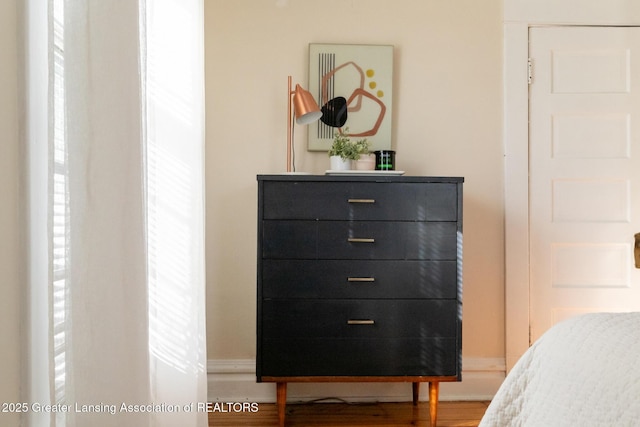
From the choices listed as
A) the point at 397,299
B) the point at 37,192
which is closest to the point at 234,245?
the point at 397,299

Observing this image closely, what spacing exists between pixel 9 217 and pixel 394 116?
6.71 ft

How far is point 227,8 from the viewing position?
2.78 meters

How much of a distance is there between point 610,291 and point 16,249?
2.66m

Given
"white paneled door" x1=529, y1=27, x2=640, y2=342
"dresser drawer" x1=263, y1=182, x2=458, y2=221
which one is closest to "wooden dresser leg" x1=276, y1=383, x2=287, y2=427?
"dresser drawer" x1=263, y1=182, x2=458, y2=221

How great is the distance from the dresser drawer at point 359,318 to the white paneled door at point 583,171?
0.76 metres

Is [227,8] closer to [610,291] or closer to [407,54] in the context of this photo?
[407,54]

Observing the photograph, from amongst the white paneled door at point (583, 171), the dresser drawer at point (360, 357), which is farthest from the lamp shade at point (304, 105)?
the white paneled door at point (583, 171)

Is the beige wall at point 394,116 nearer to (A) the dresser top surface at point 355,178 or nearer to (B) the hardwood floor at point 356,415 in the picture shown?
(B) the hardwood floor at point 356,415

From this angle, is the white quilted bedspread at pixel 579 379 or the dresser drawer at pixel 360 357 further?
the dresser drawer at pixel 360 357

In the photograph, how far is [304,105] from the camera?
2529 mm

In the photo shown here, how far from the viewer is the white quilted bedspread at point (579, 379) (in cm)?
102

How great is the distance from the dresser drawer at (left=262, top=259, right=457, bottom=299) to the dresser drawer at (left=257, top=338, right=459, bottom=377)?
18cm

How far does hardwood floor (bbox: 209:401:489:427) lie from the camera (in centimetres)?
248

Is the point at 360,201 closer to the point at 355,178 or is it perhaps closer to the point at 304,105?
the point at 355,178
